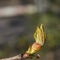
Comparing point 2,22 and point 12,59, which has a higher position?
point 12,59

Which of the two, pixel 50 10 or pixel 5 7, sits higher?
pixel 50 10

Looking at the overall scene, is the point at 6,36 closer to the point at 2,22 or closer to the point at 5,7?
Result: the point at 2,22

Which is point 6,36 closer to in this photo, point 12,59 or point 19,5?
point 19,5

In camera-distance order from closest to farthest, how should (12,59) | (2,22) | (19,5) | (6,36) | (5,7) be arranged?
(12,59)
(6,36)
(2,22)
(5,7)
(19,5)

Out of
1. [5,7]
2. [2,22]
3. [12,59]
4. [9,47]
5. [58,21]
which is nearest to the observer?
[12,59]

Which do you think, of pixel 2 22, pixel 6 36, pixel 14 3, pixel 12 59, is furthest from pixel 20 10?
pixel 12 59

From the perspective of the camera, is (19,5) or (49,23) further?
(19,5)

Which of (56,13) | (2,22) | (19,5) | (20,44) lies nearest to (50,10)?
(56,13)

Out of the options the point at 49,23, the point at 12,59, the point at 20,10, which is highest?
the point at 12,59

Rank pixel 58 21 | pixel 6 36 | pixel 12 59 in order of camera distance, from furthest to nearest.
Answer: pixel 6 36 → pixel 58 21 → pixel 12 59
